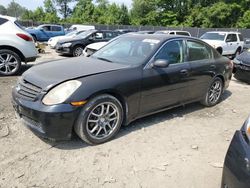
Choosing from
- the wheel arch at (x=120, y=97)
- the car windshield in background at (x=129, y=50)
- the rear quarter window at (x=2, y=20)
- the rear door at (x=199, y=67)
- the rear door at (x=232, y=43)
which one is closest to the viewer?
the wheel arch at (x=120, y=97)

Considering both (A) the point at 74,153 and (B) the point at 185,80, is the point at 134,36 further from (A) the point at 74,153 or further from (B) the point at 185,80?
(A) the point at 74,153

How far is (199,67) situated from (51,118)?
299 centimetres

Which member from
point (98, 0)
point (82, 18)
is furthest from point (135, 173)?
point (98, 0)

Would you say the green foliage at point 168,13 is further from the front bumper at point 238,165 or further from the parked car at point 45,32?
the front bumper at point 238,165

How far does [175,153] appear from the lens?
3.68 meters

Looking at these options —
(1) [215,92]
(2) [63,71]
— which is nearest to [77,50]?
(1) [215,92]

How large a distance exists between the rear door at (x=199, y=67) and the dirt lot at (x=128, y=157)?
62 cm

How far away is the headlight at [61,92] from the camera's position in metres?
3.31

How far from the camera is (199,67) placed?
501 centimetres

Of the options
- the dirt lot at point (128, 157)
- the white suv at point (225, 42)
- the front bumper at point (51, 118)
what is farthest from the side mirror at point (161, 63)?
the white suv at point (225, 42)

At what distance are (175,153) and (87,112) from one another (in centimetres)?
133

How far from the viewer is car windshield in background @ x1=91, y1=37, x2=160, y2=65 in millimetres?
4289

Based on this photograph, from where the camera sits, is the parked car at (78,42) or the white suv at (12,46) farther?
the parked car at (78,42)

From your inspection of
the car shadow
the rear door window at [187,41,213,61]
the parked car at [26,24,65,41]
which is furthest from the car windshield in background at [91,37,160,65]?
the parked car at [26,24,65,41]
